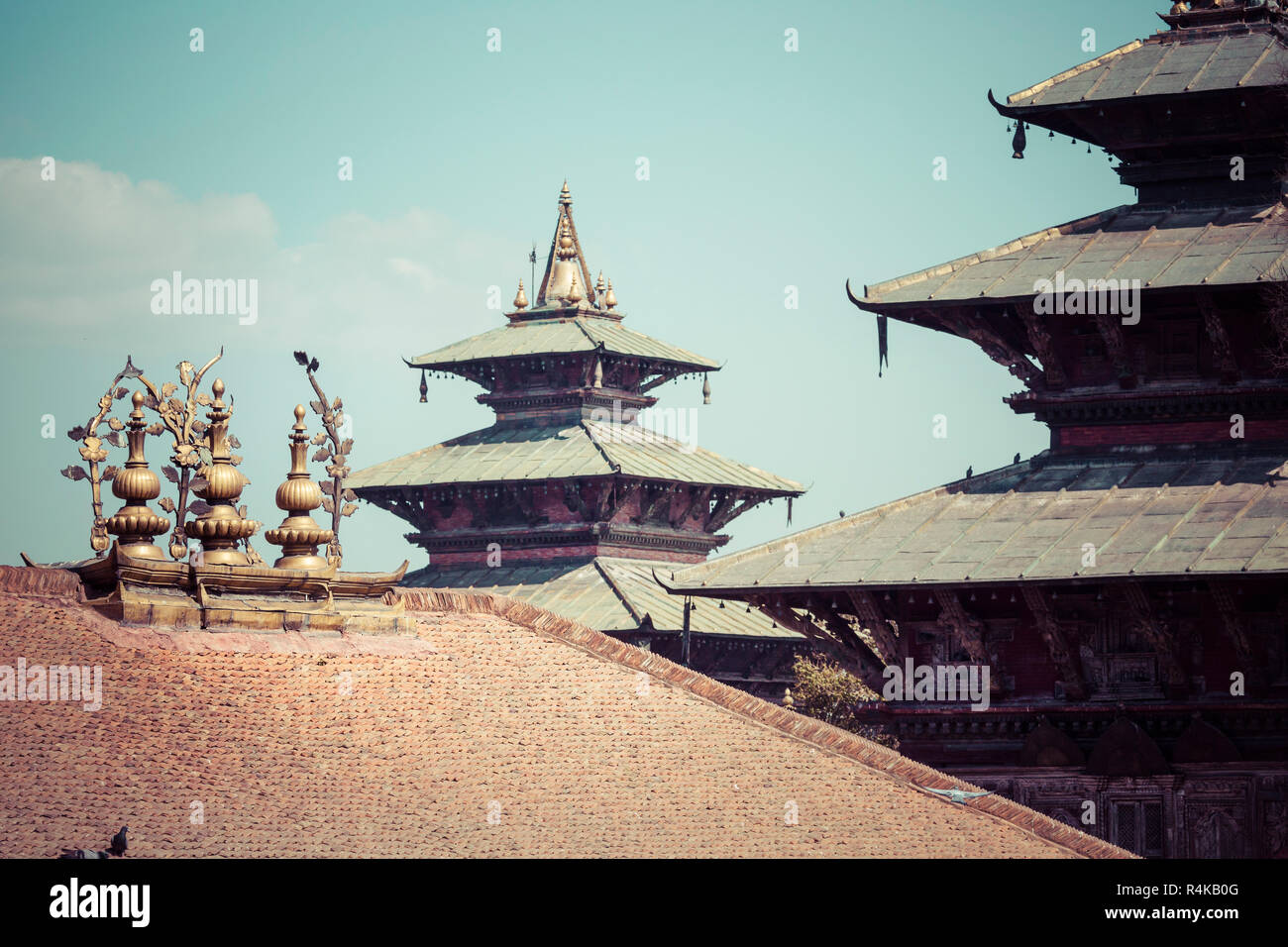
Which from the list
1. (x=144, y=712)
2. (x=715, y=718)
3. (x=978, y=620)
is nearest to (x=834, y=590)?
(x=978, y=620)

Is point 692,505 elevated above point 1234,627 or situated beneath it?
elevated above

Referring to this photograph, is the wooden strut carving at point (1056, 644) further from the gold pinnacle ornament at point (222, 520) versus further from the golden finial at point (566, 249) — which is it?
the golden finial at point (566, 249)

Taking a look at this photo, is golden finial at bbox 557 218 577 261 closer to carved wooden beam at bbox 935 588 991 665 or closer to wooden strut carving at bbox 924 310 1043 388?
wooden strut carving at bbox 924 310 1043 388

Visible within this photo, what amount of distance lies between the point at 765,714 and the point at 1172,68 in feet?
51.9

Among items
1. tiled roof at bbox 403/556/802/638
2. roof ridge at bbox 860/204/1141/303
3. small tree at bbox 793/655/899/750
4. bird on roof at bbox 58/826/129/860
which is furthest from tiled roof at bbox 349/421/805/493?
bird on roof at bbox 58/826/129/860

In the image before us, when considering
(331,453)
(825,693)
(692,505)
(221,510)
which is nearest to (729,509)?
(692,505)

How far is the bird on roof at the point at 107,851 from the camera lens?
19656 millimetres

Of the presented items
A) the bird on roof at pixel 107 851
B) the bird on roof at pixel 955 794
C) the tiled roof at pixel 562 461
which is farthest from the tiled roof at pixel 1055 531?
the tiled roof at pixel 562 461

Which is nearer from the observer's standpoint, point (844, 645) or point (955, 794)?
point (955, 794)

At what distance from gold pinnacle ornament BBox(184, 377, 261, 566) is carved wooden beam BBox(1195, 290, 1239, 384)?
15609 millimetres

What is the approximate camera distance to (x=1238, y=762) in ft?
107

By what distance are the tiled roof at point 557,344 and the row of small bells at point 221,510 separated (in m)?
34.5

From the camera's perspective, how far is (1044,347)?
3603 centimetres

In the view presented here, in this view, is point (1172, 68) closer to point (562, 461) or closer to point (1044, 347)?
point (1044, 347)
